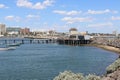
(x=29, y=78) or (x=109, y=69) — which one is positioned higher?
(x=109, y=69)

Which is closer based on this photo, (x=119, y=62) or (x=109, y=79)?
(x=109, y=79)

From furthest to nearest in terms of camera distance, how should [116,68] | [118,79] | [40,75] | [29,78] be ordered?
[40,75] < [29,78] < [116,68] < [118,79]

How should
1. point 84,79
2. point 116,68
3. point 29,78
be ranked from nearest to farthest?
point 84,79 → point 116,68 → point 29,78

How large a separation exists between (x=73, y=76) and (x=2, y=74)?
38.4 metres

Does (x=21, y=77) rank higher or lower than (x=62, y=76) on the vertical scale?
lower

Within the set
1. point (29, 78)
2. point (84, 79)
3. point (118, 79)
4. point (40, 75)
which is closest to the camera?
point (118, 79)

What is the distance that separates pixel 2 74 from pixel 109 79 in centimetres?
3968

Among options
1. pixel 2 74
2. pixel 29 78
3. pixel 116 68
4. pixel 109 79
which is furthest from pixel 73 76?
pixel 2 74

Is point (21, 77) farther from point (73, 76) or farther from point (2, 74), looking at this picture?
point (73, 76)

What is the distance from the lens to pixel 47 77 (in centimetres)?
5403

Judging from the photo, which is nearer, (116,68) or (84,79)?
(84,79)

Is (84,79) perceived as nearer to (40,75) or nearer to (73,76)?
(73,76)

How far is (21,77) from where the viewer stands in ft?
178

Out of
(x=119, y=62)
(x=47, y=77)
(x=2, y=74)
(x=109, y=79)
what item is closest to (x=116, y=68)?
(x=119, y=62)
